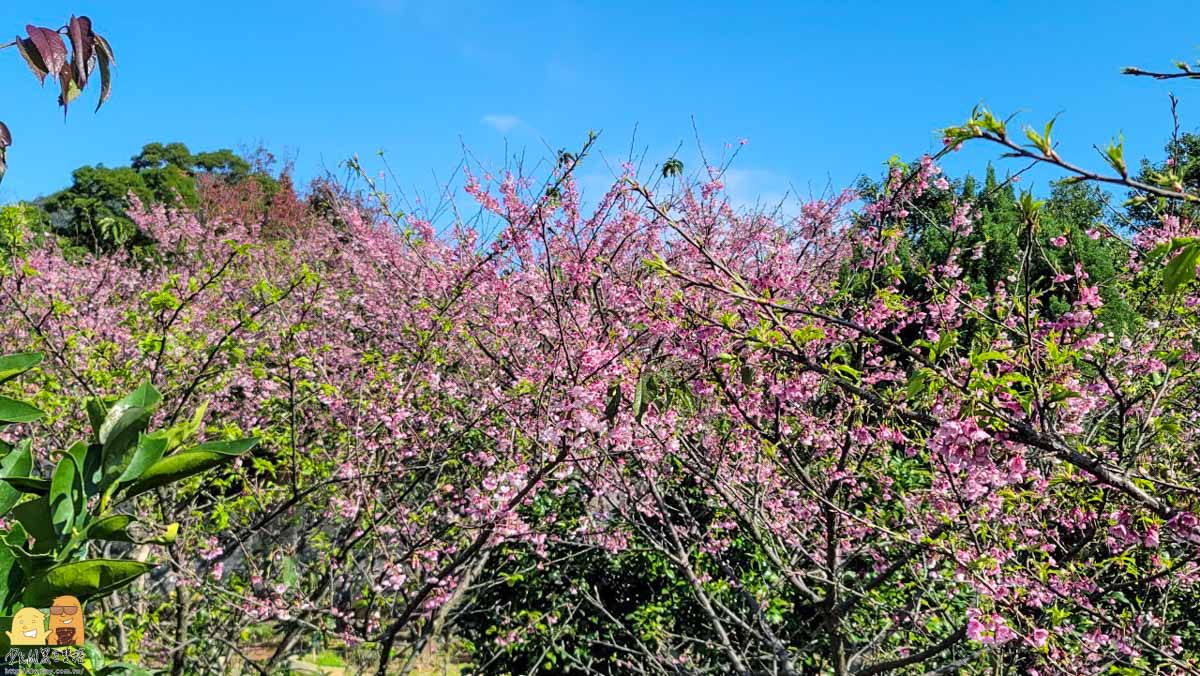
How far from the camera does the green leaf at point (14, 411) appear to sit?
1056 millimetres

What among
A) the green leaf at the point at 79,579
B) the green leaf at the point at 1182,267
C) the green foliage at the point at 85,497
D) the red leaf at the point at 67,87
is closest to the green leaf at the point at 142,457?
the green foliage at the point at 85,497

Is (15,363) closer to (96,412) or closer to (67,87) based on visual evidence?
(96,412)

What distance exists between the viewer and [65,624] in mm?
993

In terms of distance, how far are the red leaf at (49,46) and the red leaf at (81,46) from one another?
2cm

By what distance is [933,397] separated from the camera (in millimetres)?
2129

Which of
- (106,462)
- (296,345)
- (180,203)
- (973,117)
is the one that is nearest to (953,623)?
(973,117)

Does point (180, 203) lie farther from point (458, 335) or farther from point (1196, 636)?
point (1196, 636)

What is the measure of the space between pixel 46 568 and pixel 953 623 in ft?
11.5

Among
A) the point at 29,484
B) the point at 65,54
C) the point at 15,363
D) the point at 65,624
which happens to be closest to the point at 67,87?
the point at 65,54

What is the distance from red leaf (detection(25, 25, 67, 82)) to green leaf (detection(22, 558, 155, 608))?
909mm

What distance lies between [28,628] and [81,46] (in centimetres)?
104

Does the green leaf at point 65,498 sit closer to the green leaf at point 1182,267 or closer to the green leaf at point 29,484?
the green leaf at point 29,484

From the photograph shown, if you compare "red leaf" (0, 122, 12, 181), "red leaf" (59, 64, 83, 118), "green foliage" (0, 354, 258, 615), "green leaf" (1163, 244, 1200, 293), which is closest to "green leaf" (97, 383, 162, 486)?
"green foliage" (0, 354, 258, 615)

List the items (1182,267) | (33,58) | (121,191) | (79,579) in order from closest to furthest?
(79,579) → (1182,267) → (33,58) → (121,191)
